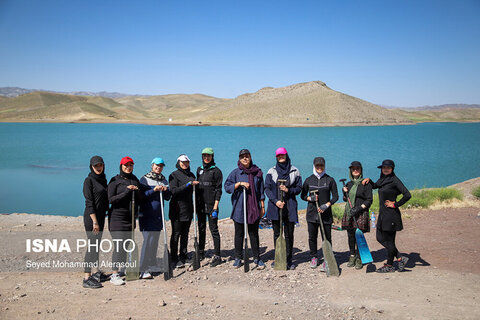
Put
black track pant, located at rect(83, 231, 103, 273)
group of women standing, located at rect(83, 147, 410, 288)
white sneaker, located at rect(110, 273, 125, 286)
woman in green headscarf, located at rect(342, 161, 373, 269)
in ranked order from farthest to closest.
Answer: woman in green headscarf, located at rect(342, 161, 373, 269)
group of women standing, located at rect(83, 147, 410, 288)
white sneaker, located at rect(110, 273, 125, 286)
black track pant, located at rect(83, 231, 103, 273)

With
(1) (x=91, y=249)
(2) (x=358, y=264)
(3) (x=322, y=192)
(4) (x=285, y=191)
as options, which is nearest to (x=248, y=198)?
(4) (x=285, y=191)

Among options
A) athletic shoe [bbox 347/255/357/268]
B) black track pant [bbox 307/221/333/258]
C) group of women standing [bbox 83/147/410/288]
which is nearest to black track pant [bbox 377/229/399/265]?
group of women standing [bbox 83/147/410/288]

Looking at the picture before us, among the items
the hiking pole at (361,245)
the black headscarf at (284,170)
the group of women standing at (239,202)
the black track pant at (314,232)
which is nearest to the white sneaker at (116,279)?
the group of women standing at (239,202)

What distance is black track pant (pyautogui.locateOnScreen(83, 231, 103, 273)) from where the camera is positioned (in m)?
4.78

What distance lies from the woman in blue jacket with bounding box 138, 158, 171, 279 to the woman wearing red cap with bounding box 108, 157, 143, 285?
0.27 m

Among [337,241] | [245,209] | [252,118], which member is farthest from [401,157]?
[252,118]

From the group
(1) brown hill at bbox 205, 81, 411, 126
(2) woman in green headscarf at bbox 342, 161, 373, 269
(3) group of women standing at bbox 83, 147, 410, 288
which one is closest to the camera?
(3) group of women standing at bbox 83, 147, 410, 288

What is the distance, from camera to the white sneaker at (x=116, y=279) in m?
4.96

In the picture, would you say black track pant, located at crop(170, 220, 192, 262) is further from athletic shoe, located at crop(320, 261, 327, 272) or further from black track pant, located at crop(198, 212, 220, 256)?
athletic shoe, located at crop(320, 261, 327, 272)

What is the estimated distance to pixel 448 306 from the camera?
424 cm

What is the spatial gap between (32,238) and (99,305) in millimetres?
4049

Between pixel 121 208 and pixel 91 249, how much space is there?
25.8 inches

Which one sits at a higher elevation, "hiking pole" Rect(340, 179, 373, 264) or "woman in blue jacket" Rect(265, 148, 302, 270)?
"woman in blue jacket" Rect(265, 148, 302, 270)

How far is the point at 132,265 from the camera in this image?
525 centimetres
